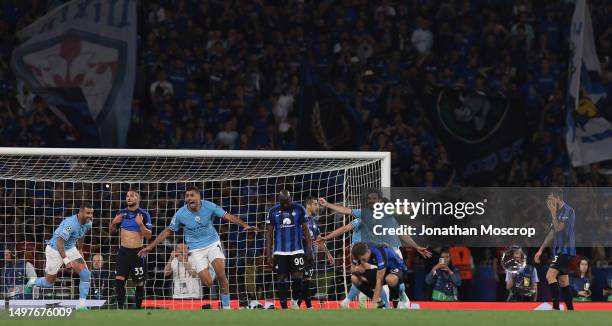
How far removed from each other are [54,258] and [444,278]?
5.55m

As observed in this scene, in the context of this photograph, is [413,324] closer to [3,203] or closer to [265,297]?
[265,297]

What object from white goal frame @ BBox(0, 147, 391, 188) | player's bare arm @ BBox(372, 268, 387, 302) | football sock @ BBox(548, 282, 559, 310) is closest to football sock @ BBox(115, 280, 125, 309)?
white goal frame @ BBox(0, 147, 391, 188)

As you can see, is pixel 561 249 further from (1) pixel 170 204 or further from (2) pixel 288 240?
(1) pixel 170 204

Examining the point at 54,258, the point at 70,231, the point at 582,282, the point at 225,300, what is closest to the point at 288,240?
the point at 225,300

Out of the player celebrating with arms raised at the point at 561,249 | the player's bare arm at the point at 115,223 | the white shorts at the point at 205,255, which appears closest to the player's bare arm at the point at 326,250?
the white shorts at the point at 205,255

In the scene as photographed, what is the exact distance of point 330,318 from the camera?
490 inches

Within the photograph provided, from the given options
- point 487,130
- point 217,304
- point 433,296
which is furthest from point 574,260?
point 217,304

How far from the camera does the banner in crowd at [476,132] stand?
864 inches

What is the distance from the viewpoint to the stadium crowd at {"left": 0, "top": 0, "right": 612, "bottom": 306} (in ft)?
72.0

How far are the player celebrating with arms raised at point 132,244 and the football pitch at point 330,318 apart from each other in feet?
10.1

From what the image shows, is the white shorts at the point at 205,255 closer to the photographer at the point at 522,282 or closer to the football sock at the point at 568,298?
the football sock at the point at 568,298

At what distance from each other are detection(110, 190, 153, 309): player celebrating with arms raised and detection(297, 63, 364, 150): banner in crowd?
5311 mm

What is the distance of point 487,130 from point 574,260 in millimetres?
3799

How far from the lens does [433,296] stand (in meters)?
18.7
